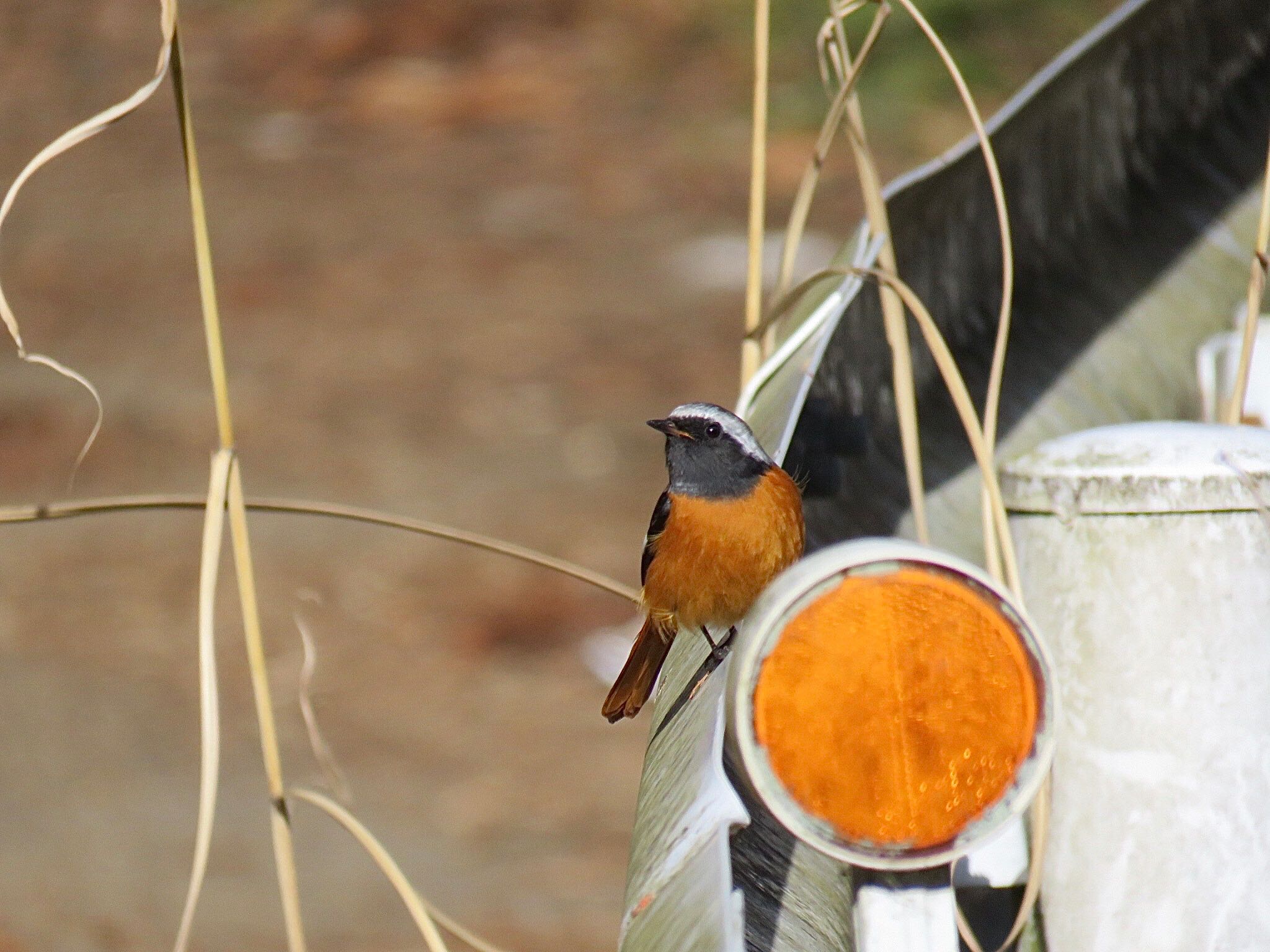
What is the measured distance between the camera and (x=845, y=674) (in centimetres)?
104

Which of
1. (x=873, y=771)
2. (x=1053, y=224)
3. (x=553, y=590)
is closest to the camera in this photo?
(x=873, y=771)

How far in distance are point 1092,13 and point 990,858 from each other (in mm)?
11834

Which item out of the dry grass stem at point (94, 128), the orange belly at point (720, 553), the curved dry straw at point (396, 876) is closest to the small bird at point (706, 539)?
the orange belly at point (720, 553)

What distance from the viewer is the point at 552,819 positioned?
552 centimetres

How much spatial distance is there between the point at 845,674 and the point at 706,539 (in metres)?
1.46

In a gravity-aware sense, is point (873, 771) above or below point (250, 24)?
below

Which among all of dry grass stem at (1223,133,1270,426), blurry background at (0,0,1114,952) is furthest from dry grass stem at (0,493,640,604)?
blurry background at (0,0,1114,952)

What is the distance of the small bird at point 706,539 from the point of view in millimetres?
2285

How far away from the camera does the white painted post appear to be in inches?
58.4

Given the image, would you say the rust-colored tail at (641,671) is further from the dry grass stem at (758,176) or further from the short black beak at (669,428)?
the dry grass stem at (758,176)

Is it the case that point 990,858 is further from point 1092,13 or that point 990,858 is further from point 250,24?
point 250,24

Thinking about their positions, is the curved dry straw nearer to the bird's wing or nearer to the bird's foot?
the bird's foot

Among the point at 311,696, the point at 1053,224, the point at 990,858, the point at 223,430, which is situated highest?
the point at 1053,224

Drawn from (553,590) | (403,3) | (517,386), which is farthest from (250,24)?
(553,590)
